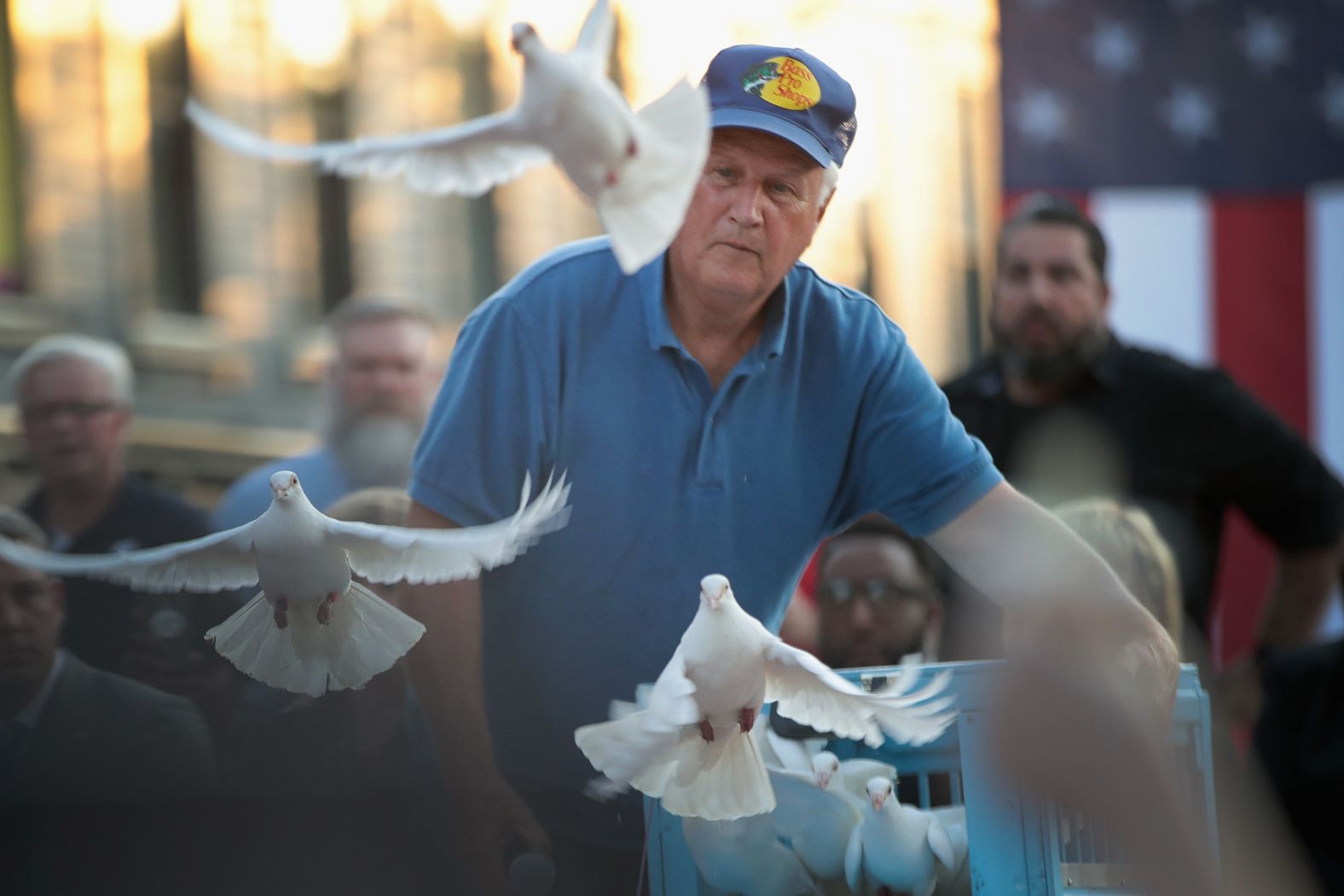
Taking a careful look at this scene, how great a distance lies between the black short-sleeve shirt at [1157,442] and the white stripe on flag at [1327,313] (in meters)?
2.93

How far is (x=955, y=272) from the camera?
50.2 feet

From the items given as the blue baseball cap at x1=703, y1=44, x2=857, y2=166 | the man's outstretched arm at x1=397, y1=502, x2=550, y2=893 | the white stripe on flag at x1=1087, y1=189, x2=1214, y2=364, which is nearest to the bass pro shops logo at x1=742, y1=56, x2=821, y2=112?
the blue baseball cap at x1=703, y1=44, x2=857, y2=166

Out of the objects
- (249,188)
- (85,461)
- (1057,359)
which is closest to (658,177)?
(85,461)

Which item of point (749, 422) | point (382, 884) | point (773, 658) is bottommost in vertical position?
point (382, 884)

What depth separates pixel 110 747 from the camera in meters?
2.49

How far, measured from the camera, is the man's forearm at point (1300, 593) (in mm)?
4570

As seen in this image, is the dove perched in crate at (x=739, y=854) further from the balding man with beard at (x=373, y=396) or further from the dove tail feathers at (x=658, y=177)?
the balding man with beard at (x=373, y=396)

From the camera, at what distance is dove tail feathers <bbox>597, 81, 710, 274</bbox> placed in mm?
2004

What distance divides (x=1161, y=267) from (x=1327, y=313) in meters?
0.69

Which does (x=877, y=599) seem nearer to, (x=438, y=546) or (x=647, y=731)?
(x=647, y=731)

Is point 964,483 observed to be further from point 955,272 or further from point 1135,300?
point 955,272

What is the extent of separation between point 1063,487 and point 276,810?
6.30 feet

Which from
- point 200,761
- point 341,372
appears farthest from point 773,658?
point 341,372

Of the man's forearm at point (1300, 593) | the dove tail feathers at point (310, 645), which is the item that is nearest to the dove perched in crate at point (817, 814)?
the dove tail feathers at point (310, 645)
